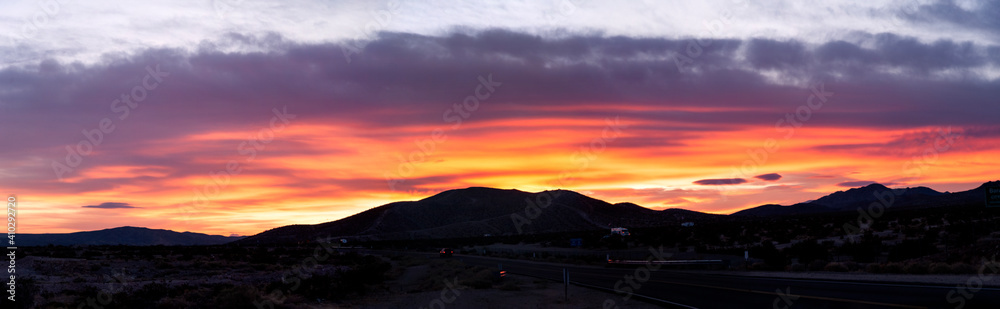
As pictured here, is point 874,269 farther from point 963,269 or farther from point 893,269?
point 963,269

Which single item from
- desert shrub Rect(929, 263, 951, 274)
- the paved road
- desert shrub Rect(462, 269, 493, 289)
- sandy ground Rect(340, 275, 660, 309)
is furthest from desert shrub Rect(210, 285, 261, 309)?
desert shrub Rect(929, 263, 951, 274)

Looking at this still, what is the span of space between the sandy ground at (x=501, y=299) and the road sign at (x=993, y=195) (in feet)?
57.7

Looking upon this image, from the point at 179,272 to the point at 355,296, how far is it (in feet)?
75.1

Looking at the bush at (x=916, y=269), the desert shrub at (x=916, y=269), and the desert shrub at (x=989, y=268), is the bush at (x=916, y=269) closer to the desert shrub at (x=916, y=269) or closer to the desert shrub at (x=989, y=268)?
the desert shrub at (x=916, y=269)

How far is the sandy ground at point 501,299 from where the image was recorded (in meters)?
24.1

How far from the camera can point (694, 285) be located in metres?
28.0

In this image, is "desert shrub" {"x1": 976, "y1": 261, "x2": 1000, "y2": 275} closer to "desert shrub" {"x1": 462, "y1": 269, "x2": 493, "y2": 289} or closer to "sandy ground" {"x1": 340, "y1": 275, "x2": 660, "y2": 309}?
"sandy ground" {"x1": 340, "y1": 275, "x2": 660, "y2": 309}

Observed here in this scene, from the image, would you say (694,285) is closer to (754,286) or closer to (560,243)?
(754,286)

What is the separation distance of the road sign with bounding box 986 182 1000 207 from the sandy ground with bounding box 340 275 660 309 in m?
17.6

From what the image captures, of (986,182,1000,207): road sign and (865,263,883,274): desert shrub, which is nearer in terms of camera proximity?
(986,182,1000,207): road sign

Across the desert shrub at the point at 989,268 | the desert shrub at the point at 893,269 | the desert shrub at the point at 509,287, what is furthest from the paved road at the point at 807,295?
the desert shrub at the point at 989,268

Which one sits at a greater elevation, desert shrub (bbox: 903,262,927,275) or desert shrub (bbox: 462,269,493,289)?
desert shrub (bbox: 903,262,927,275)

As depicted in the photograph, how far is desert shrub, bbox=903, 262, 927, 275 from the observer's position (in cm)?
2828

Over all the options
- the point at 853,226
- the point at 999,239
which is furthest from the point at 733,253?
the point at 853,226
